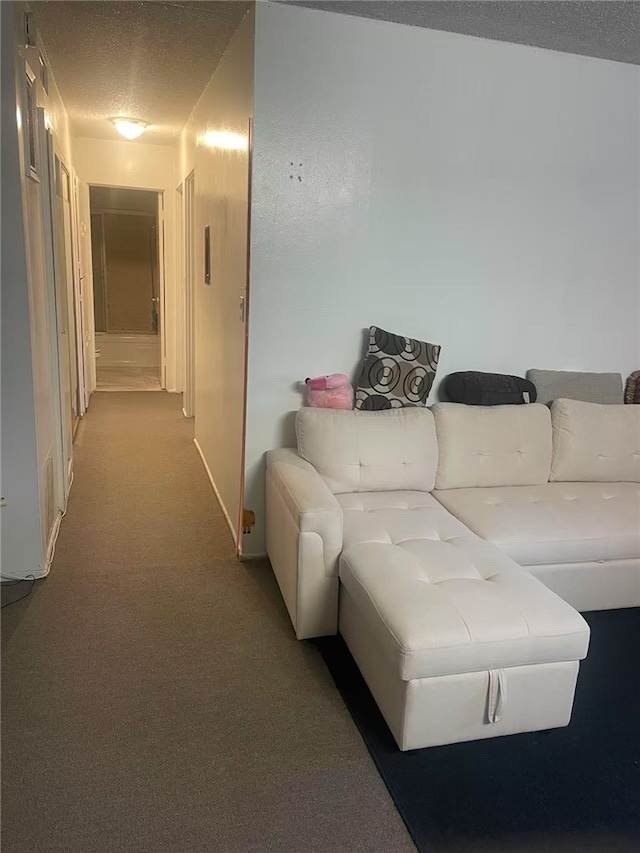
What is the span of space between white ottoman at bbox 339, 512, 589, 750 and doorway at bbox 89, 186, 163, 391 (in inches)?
282

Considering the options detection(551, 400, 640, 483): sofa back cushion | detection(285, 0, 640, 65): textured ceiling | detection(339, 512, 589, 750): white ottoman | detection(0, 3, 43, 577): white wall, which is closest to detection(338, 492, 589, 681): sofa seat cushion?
detection(339, 512, 589, 750): white ottoman

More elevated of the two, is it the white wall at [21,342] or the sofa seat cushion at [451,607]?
the white wall at [21,342]

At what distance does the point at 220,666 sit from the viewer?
7.19ft

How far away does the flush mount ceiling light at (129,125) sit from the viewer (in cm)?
473

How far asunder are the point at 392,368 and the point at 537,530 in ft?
3.23

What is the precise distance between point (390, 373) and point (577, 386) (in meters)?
1.09

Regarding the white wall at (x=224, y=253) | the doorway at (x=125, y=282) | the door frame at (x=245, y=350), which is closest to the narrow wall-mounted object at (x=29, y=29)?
the white wall at (x=224, y=253)

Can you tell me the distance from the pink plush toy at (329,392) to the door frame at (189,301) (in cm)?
263

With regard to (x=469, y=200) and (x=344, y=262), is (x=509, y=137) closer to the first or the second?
(x=469, y=200)

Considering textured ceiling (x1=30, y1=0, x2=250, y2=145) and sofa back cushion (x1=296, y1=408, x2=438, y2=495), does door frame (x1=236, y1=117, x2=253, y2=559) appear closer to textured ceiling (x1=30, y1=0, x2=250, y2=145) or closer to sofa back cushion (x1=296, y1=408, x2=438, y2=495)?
sofa back cushion (x1=296, y1=408, x2=438, y2=495)

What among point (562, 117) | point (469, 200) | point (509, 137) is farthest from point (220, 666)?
point (562, 117)

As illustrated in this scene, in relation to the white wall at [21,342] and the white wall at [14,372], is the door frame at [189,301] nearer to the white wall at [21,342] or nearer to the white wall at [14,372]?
the white wall at [21,342]

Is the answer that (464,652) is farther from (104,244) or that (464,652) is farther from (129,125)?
(104,244)

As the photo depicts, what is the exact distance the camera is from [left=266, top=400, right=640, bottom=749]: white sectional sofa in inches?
69.7
